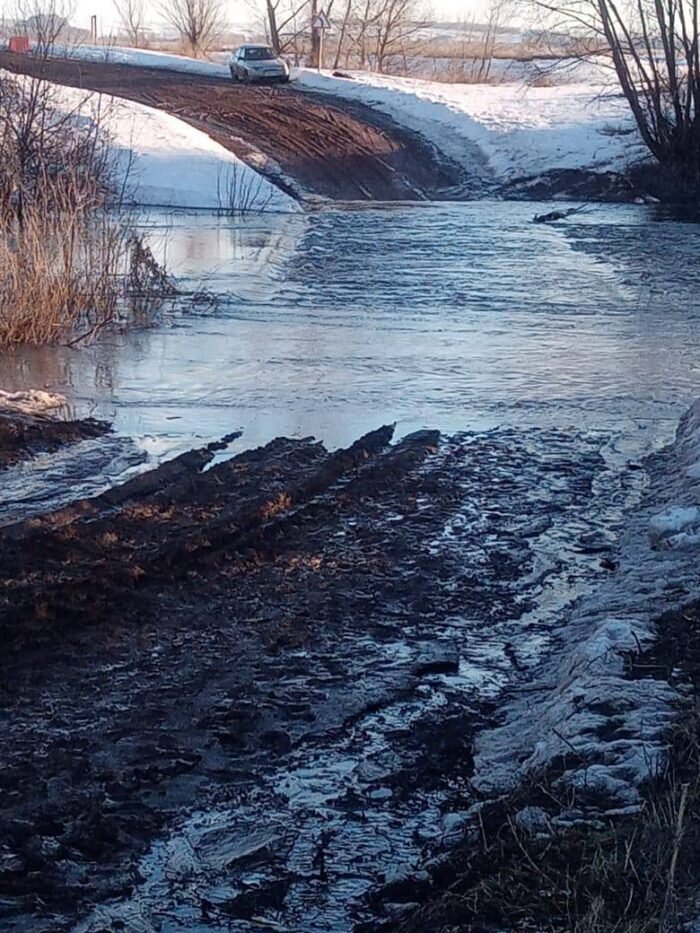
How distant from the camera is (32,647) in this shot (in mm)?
5383

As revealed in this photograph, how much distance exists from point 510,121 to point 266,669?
1342 inches

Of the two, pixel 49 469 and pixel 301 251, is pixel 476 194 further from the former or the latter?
pixel 49 469

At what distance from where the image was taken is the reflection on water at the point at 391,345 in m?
9.62

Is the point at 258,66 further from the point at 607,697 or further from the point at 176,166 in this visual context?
the point at 607,697

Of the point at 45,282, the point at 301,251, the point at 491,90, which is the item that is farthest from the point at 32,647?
the point at 491,90

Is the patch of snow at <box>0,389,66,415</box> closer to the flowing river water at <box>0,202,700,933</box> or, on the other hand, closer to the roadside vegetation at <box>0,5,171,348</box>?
the flowing river water at <box>0,202,700,933</box>

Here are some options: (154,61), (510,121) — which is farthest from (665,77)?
(154,61)

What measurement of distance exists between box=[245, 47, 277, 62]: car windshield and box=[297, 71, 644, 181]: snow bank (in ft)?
4.58

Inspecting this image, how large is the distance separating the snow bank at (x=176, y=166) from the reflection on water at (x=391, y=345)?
543cm

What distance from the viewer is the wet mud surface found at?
12.7 ft

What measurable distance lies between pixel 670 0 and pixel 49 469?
26292 mm

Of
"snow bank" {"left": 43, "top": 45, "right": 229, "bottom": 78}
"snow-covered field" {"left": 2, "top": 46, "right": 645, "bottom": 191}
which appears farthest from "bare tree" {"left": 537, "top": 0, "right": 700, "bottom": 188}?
"snow bank" {"left": 43, "top": 45, "right": 229, "bottom": 78}

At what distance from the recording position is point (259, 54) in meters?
41.8

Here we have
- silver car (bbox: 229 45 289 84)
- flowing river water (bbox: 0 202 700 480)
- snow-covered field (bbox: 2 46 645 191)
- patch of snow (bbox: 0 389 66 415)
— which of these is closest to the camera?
patch of snow (bbox: 0 389 66 415)
